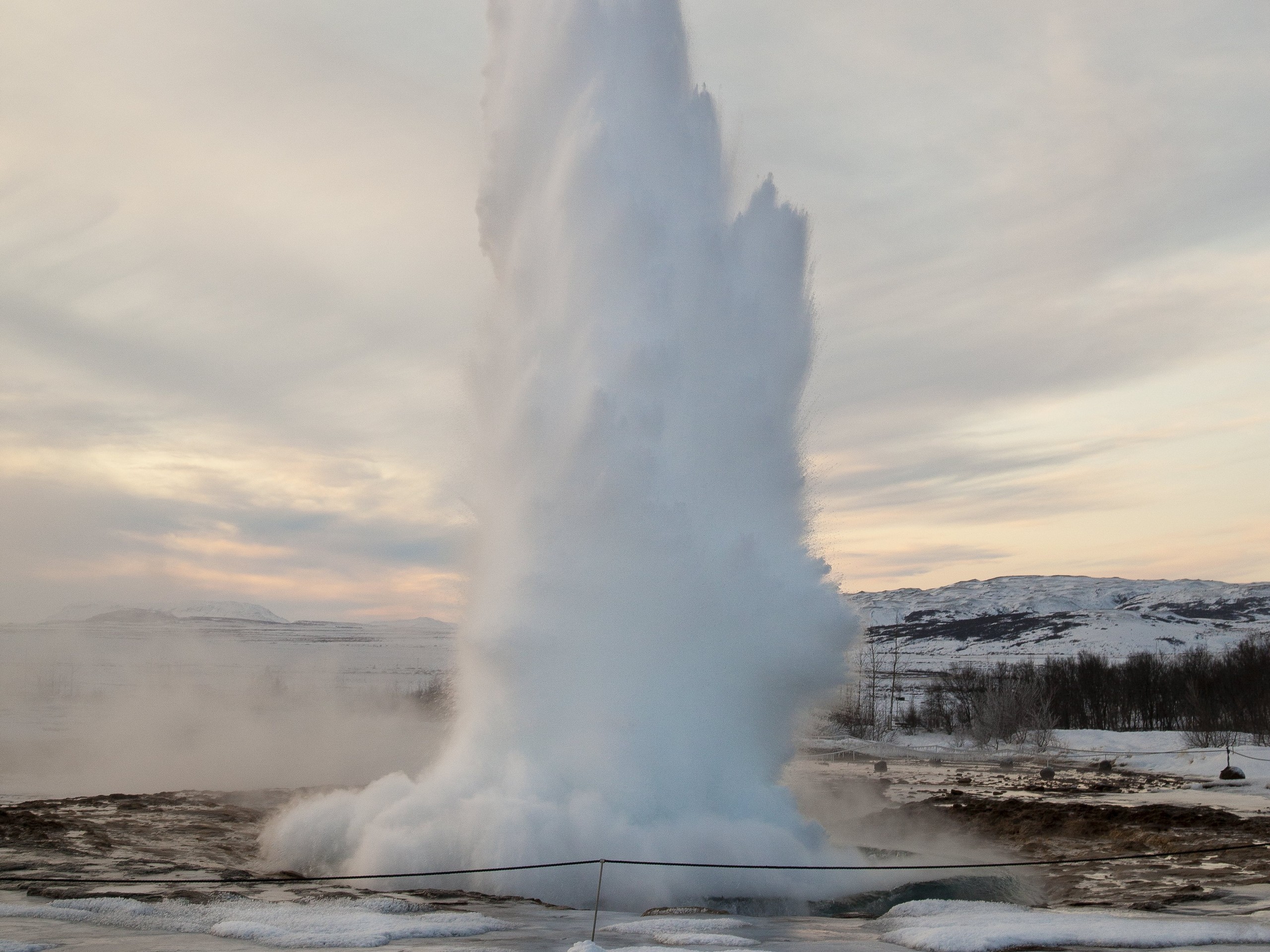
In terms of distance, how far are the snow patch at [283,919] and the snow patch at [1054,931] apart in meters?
4.93

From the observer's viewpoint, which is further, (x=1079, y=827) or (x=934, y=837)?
(x=1079, y=827)

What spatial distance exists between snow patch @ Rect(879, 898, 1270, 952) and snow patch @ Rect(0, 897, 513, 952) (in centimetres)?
493

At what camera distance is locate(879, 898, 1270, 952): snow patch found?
34.1 feet

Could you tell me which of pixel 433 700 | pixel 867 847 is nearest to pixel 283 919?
pixel 867 847

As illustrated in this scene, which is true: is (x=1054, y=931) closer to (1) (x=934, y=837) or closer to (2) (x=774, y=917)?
(2) (x=774, y=917)

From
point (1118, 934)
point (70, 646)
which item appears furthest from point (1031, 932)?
point (70, 646)

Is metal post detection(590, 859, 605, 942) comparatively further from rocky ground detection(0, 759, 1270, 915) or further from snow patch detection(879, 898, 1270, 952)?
snow patch detection(879, 898, 1270, 952)

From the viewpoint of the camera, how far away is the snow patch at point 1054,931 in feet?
34.1

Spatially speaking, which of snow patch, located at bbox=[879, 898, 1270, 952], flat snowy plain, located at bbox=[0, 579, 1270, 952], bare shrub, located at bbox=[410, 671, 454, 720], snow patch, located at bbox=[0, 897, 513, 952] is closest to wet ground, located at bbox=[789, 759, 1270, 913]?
flat snowy plain, located at bbox=[0, 579, 1270, 952]

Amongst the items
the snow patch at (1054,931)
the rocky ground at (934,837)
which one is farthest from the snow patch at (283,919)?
the snow patch at (1054,931)

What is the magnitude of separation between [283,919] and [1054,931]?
876 cm

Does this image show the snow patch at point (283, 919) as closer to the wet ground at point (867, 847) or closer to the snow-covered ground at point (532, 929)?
the snow-covered ground at point (532, 929)

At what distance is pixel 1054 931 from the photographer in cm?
1084

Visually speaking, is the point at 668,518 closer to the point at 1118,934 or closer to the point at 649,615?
the point at 649,615
